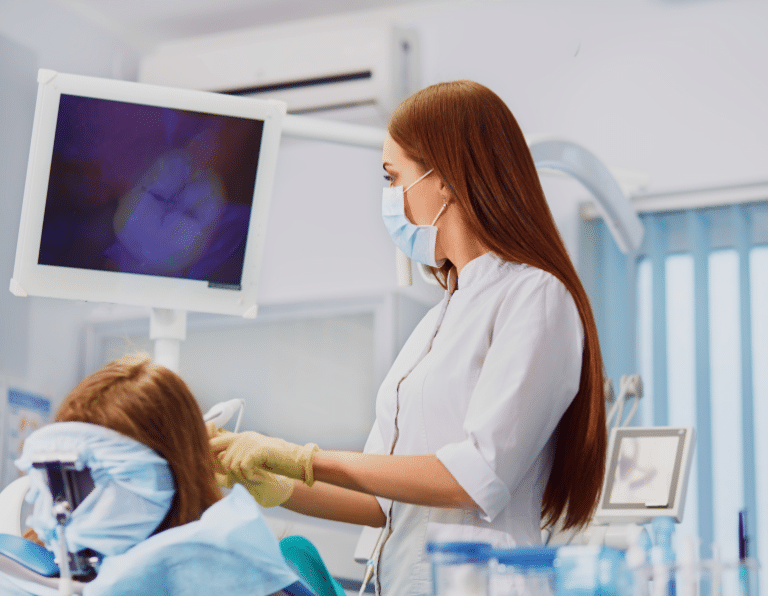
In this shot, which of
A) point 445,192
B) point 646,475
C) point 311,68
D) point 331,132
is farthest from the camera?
point 311,68

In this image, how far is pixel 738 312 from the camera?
2.76 meters

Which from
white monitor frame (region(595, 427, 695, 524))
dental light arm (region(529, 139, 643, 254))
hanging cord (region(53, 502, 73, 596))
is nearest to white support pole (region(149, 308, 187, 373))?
hanging cord (region(53, 502, 73, 596))

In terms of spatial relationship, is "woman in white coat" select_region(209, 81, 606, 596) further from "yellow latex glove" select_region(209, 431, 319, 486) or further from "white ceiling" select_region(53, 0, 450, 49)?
"white ceiling" select_region(53, 0, 450, 49)

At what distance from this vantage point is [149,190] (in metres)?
1.57

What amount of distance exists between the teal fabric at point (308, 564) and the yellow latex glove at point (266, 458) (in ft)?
0.51

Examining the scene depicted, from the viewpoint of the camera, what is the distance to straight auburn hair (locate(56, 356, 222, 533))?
44.7 inches

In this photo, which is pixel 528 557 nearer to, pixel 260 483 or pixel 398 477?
pixel 398 477

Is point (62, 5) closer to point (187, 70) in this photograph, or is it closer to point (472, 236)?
point (187, 70)

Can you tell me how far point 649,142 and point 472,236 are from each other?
173 centimetres

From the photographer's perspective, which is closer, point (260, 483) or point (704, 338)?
point (260, 483)

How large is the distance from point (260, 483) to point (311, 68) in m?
2.03

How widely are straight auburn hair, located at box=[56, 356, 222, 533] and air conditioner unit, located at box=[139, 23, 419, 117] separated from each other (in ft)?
6.56

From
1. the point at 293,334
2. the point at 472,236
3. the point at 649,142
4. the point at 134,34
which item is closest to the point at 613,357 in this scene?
the point at 649,142

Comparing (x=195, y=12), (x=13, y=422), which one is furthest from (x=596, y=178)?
(x=13, y=422)
